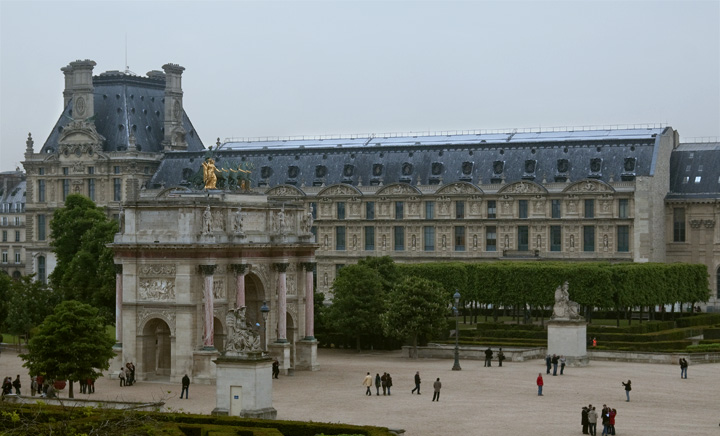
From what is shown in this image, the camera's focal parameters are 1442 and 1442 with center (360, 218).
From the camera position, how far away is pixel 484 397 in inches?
2736

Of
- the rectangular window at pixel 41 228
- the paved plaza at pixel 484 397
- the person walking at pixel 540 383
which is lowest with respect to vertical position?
the paved plaza at pixel 484 397

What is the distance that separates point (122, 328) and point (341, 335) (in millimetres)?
23209

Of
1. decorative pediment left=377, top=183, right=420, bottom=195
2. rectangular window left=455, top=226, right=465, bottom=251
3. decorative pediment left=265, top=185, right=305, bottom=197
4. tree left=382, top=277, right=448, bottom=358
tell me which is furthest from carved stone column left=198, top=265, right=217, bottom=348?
decorative pediment left=265, top=185, right=305, bottom=197

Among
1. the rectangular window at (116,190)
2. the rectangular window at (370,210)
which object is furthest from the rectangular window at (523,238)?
the rectangular window at (116,190)

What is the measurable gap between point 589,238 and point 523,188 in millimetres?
7679

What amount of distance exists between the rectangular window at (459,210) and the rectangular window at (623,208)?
14.9m

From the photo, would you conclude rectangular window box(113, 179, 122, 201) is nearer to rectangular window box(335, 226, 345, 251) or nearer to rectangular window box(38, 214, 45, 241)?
rectangular window box(38, 214, 45, 241)

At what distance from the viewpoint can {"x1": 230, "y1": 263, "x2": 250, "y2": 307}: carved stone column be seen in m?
77.9

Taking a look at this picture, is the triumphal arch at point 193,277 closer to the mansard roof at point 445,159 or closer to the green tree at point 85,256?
the green tree at point 85,256

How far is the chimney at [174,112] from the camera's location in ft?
492

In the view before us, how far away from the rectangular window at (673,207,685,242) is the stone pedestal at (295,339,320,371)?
61884 mm

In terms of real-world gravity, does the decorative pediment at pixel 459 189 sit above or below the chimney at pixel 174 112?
below

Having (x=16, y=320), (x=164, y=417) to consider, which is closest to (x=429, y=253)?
(x=16, y=320)

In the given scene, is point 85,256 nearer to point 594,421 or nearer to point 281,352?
point 281,352
